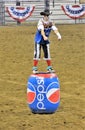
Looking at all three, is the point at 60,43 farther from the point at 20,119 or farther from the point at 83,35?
the point at 20,119

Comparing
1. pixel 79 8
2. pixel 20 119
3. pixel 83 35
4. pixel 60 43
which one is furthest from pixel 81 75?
pixel 79 8

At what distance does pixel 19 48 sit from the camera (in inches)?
870

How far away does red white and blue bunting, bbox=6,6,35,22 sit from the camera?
34.8 metres

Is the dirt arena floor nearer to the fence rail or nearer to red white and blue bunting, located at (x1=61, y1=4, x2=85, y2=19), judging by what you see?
red white and blue bunting, located at (x1=61, y1=4, x2=85, y2=19)

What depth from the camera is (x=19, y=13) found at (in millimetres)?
34812

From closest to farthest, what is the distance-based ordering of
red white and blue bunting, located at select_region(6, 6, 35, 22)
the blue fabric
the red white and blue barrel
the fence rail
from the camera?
the red white and blue barrel, the blue fabric, red white and blue bunting, located at select_region(6, 6, 35, 22), the fence rail

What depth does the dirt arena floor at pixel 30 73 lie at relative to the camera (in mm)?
9258

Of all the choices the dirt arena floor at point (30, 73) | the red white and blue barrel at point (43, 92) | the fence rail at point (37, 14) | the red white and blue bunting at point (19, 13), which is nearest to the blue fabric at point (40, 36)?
the dirt arena floor at point (30, 73)

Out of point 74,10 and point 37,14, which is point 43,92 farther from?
point 37,14

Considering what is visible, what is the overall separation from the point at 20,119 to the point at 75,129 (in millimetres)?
1211

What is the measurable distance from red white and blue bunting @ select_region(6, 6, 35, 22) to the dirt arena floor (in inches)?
288

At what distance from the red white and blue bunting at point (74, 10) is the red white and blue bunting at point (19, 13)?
246 cm

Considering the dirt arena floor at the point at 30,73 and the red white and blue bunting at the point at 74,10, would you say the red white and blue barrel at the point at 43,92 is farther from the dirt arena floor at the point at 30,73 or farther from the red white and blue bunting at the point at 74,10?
the red white and blue bunting at the point at 74,10

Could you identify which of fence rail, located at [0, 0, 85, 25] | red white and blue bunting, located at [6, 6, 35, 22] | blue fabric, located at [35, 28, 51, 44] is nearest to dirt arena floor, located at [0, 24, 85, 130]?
blue fabric, located at [35, 28, 51, 44]
